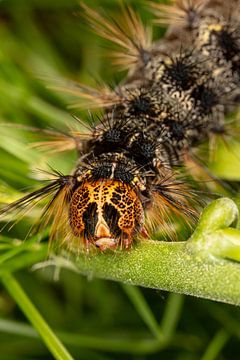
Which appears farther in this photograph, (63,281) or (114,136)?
(63,281)

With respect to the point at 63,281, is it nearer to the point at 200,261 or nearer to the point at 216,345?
the point at 216,345

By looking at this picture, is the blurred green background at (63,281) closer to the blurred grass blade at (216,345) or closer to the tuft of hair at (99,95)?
the blurred grass blade at (216,345)

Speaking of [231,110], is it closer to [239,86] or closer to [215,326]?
[239,86]

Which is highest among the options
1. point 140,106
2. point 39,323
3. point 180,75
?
point 180,75

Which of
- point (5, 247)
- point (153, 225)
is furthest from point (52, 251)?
point (153, 225)

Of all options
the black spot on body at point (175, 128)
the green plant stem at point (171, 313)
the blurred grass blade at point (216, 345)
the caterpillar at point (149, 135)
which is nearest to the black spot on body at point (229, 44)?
the caterpillar at point (149, 135)

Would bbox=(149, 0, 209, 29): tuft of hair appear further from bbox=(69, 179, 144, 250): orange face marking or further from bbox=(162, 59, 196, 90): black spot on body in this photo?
bbox=(69, 179, 144, 250): orange face marking

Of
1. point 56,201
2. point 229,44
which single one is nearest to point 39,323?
point 56,201
